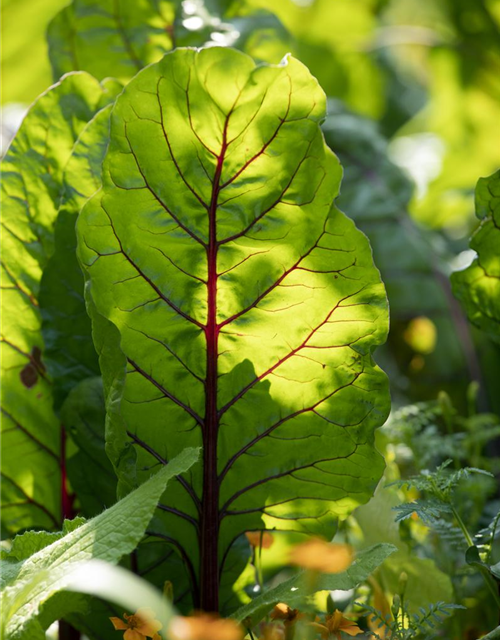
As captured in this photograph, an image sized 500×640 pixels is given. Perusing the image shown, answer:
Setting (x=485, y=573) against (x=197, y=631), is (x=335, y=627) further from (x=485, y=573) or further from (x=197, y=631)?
(x=197, y=631)

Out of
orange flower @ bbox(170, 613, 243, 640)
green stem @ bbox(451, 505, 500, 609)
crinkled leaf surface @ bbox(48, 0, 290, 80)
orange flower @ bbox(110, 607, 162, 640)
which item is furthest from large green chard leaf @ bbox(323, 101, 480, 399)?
orange flower @ bbox(170, 613, 243, 640)

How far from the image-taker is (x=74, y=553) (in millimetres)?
346

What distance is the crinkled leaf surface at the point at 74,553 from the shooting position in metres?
0.33

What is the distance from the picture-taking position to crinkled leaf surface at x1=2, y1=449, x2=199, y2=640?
329 millimetres

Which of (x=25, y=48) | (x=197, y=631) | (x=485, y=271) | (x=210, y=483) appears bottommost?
(x=197, y=631)

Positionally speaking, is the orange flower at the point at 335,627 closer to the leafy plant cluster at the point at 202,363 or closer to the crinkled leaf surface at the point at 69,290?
the leafy plant cluster at the point at 202,363

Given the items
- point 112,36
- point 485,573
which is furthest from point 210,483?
point 112,36

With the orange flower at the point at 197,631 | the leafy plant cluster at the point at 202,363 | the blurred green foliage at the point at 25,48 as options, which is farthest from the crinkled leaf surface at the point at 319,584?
the blurred green foliage at the point at 25,48

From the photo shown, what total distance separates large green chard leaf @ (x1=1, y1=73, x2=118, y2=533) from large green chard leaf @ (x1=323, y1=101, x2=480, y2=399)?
0.51 m

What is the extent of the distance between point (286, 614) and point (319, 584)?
0.16 feet

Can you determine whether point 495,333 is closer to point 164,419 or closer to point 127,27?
point 164,419

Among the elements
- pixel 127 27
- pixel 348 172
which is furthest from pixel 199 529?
pixel 348 172

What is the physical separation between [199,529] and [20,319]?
21cm

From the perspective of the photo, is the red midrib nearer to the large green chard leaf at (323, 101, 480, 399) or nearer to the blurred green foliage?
the large green chard leaf at (323, 101, 480, 399)
